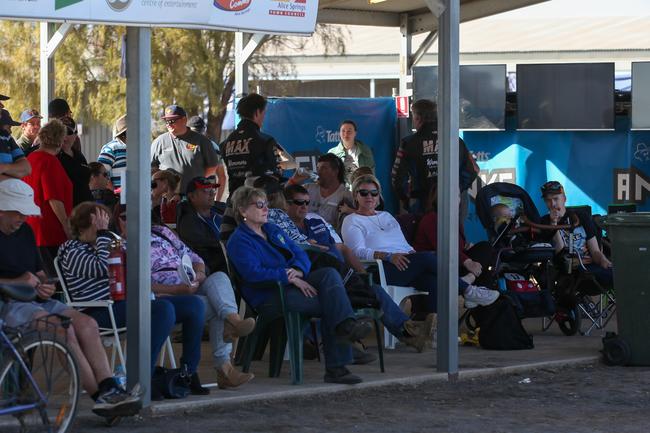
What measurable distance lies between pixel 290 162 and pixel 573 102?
3992 millimetres

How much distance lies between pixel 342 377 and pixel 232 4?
2.39 meters

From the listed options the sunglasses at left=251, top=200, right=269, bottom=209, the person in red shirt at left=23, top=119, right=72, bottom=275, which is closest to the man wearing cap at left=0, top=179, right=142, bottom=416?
the sunglasses at left=251, top=200, right=269, bottom=209

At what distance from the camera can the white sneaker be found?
972 centimetres

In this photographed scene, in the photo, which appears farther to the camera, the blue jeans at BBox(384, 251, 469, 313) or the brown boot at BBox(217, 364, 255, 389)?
the blue jeans at BBox(384, 251, 469, 313)

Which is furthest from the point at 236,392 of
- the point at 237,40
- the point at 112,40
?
the point at 112,40

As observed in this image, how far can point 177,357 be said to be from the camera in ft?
30.4

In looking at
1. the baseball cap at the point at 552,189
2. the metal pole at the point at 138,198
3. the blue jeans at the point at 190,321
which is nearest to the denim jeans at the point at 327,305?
the blue jeans at the point at 190,321

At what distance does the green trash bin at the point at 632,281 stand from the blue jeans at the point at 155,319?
341cm

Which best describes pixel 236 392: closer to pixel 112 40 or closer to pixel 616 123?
pixel 616 123

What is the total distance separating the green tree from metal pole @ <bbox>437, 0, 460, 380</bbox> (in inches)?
865

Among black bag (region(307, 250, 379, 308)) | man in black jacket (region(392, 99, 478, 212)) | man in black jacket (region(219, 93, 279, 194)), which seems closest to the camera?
black bag (region(307, 250, 379, 308))

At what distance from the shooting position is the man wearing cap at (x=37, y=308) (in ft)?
21.2

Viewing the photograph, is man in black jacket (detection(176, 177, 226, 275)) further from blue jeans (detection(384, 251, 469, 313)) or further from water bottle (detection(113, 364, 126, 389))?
water bottle (detection(113, 364, 126, 389))

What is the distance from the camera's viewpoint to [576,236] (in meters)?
11.1
